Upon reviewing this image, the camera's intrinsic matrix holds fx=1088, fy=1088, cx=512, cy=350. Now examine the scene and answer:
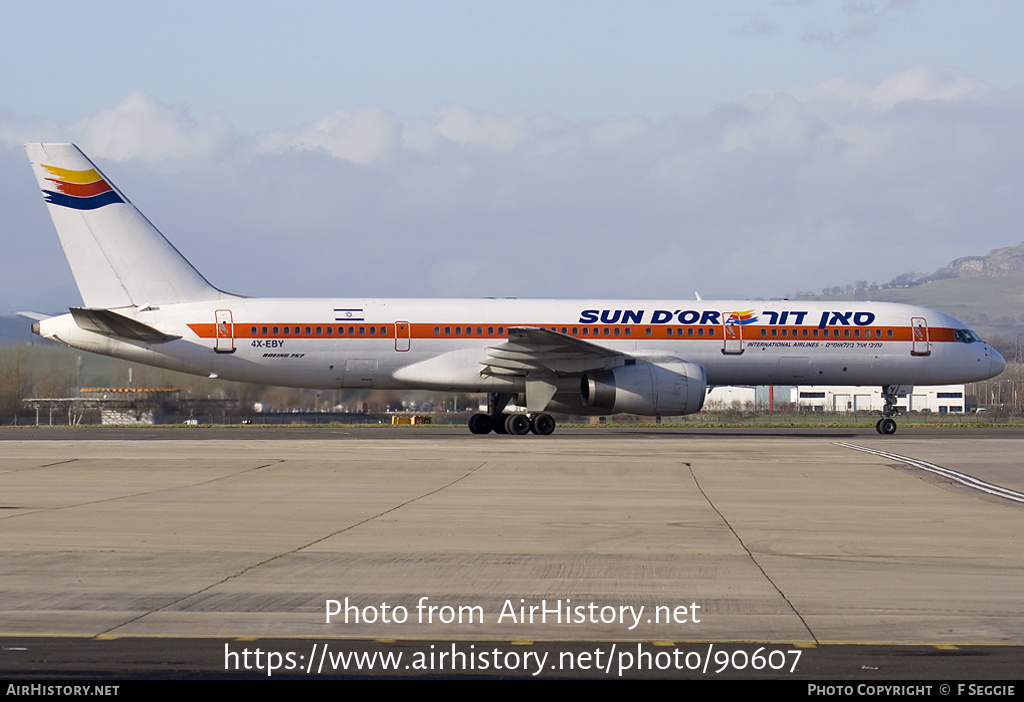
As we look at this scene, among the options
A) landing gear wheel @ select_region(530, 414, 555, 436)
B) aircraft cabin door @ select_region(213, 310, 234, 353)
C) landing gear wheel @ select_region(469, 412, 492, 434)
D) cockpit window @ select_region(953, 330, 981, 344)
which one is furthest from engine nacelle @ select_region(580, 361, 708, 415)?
cockpit window @ select_region(953, 330, 981, 344)

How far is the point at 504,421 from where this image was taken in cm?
3228

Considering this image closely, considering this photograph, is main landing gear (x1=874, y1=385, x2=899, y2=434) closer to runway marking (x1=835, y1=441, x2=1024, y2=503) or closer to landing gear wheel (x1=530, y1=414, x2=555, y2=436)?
runway marking (x1=835, y1=441, x2=1024, y2=503)

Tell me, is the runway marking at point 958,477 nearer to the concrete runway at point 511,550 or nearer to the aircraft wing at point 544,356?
the concrete runway at point 511,550

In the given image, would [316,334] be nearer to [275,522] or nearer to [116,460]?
[116,460]

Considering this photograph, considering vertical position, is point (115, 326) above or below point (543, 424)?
above

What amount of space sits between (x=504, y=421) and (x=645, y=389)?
4.88m

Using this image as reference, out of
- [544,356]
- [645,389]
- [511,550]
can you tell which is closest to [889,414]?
[645,389]

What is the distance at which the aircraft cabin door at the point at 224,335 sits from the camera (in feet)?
97.7

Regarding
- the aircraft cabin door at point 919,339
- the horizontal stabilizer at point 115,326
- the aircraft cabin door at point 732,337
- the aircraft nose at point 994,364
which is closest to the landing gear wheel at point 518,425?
the aircraft cabin door at point 732,337

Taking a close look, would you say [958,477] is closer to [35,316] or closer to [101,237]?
[101,237]

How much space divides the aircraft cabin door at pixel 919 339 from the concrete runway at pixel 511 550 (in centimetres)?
1304

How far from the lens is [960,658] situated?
251 inches

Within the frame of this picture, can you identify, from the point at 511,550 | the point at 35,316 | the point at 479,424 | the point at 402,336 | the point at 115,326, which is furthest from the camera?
the point at 479,424
